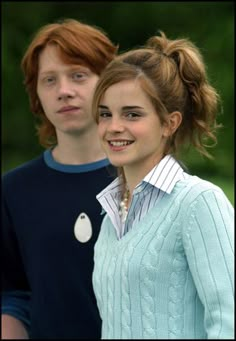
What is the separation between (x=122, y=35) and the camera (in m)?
8.49

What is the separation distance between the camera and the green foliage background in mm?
8375

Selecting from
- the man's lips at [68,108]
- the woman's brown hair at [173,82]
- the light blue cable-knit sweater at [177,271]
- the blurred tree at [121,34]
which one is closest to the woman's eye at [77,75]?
the man's lips at [68,108]

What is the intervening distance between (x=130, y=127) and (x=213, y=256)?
1.21 ft

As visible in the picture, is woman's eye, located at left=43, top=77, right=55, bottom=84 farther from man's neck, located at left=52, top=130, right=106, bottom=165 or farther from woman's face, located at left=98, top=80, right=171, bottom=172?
woman's face, located at left=98, top=80, right=171, bottom=172

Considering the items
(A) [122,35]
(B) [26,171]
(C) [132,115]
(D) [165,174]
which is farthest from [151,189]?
(A) [122,35]

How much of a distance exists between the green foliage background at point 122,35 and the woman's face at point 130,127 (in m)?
6.26

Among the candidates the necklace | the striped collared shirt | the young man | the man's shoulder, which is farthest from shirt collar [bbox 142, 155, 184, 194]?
the man's shoulder

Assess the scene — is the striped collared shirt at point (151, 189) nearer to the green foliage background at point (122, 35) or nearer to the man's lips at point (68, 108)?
the man's lips at point (68, 108)

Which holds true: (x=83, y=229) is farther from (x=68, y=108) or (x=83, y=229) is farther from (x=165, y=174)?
(x=165, y=174)

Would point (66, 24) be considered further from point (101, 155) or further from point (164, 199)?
point (164, 199)

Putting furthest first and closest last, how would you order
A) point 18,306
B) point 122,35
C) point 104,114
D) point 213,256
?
point 122,35 < point 18,306 < point 104,114 < point 213,256

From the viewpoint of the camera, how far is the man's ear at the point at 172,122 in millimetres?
2051

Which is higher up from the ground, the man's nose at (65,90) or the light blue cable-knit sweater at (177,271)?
the man's nose at (65,90)

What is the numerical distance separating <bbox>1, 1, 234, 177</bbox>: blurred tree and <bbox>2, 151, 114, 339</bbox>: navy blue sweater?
559 cm
